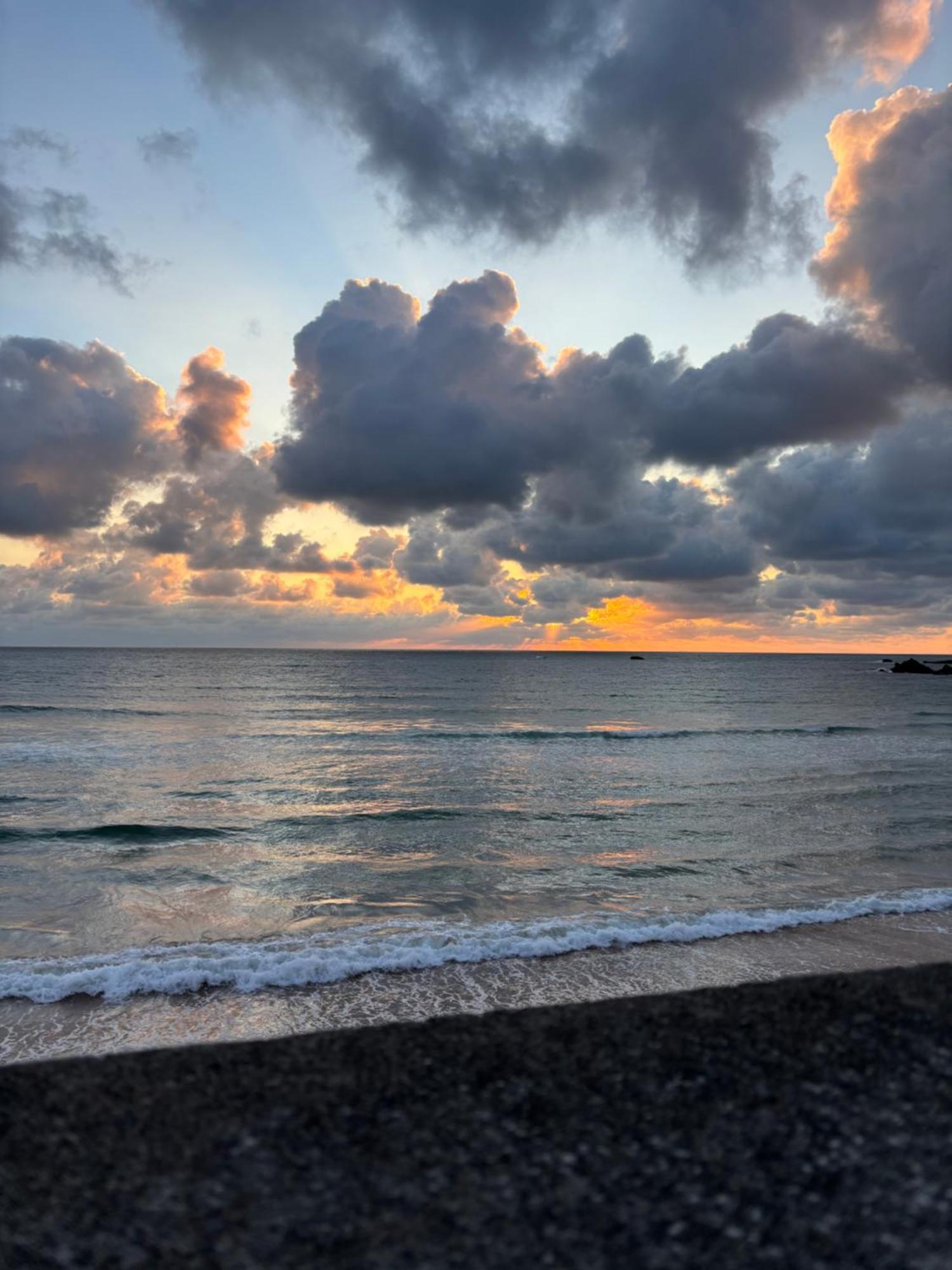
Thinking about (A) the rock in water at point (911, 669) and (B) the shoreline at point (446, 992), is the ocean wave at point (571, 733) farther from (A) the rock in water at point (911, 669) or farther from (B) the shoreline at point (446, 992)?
(A) the rock in water at point (911, 669)

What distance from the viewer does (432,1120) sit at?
2713 mm

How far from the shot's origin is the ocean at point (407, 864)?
8125 mm

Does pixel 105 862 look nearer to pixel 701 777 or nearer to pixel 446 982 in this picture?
pixel 446 982

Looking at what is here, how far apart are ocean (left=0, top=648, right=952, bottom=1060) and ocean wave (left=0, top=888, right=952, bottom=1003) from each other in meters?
0.03

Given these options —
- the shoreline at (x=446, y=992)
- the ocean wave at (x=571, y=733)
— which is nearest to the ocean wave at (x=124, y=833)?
the shoreline at (x=446, y=992)

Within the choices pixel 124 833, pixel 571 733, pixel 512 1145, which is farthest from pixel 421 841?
pixel 571 733

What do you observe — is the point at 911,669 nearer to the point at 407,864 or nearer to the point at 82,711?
the point at 82,711

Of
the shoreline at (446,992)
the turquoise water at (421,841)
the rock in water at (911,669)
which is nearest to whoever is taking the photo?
the shoreline at (446,992)

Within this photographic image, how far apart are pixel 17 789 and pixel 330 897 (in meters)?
13.9

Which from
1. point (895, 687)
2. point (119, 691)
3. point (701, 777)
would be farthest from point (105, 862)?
point (895, 687)

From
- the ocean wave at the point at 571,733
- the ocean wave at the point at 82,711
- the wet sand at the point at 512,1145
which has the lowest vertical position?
the ocean wave at the point at 82,711

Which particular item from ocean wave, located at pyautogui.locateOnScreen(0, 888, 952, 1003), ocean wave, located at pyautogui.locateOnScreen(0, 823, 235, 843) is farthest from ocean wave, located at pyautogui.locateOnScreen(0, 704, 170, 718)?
ocean wave, located at pyautogui.locateOnScreen(0, 888, 952, 1003)

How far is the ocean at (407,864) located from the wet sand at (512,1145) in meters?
4.72

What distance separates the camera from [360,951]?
889 cm
